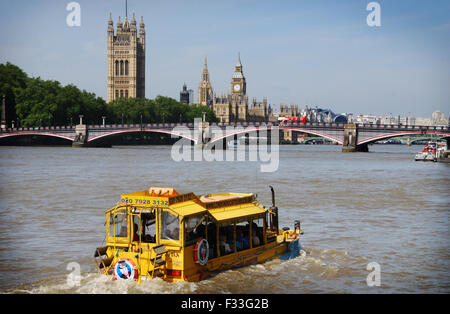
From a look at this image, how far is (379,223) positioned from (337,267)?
6851mm

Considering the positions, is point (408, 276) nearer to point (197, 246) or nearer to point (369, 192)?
point (197, 246)

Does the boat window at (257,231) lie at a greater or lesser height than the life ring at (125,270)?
greater

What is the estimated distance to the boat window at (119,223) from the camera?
43.3 ft

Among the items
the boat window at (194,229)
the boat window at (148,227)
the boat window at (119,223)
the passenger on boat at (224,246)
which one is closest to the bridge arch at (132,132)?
the passenger on boat at (224,246)

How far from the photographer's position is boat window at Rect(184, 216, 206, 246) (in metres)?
13.0

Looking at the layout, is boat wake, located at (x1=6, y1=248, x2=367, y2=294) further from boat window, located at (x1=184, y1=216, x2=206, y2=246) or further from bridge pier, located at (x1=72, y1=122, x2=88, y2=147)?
bridge pier, located at (x1=72, y1=122, x2=88, y2=147)

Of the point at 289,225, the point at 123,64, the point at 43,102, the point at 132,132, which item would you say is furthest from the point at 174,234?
the point at 123,64

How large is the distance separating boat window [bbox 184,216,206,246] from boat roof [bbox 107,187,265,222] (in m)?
0.14

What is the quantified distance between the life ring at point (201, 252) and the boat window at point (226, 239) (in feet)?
2.42

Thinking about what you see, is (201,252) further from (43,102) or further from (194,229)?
(43,102)

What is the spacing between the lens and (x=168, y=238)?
12.9 meters

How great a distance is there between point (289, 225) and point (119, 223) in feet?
28.3

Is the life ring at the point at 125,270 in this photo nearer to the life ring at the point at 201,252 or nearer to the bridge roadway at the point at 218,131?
the life ring at the point at 201,252

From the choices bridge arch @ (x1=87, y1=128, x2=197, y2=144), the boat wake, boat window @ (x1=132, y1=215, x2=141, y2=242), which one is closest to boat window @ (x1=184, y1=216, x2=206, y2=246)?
the boat wake
